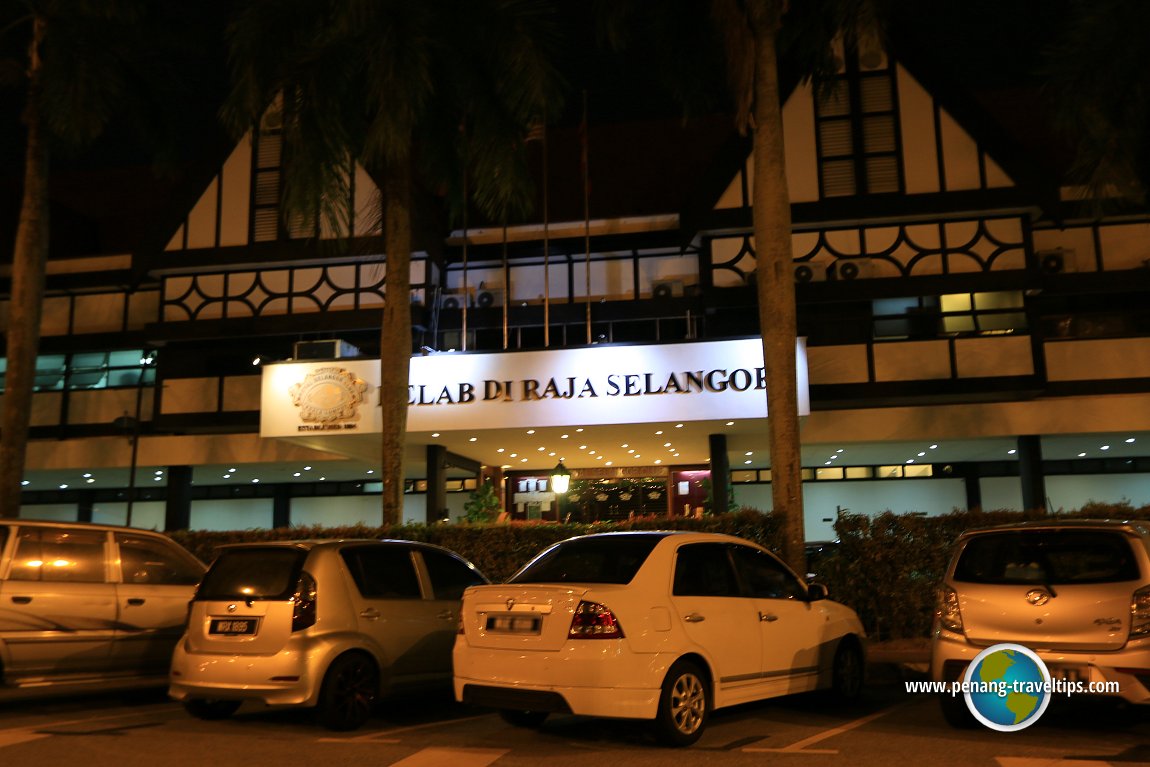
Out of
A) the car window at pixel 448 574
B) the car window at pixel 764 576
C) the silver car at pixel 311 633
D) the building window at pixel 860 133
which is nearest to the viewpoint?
the silver car at pixel 311 633

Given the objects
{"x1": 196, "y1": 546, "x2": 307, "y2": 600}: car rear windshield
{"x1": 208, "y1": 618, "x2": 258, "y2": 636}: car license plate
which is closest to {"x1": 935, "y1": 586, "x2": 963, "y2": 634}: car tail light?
{"x1": 196, "y1": 546, "x2": 307, "y2": 600}: car rear windshield

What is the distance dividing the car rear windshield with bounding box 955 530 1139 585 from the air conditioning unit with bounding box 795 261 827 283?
15.5 metres

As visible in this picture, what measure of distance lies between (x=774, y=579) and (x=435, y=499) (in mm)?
15071

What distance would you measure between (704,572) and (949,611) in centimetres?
189

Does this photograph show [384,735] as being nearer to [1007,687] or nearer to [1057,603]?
[1007,687]

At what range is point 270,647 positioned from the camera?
811cm

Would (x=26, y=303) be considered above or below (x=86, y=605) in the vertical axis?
above

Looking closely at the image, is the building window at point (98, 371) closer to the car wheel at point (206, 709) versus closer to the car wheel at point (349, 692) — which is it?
the car wheel at point (206, 709)

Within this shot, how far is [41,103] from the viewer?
57.2 feet

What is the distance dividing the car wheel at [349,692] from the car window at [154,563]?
3.03 m

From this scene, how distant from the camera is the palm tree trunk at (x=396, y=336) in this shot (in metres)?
15.1

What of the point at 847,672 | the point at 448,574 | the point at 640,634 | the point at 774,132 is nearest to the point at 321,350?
the point at 774,132

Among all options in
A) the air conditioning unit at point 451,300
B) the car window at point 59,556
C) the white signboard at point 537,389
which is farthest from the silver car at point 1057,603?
the air conditioning unit at point 451,300

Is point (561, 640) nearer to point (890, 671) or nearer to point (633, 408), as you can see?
point (890, 671)
